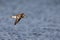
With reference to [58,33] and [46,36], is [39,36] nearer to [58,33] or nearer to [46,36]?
[46,36]

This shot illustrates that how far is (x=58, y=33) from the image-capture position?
744 inches

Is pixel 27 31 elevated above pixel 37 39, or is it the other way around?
pixel 27 31

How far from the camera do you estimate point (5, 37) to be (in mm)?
17562

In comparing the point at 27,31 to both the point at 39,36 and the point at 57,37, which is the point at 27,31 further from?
the point at 57,37

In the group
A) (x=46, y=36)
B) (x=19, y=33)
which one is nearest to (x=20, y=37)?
(x=19, y=33)

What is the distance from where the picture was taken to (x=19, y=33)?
18219mm

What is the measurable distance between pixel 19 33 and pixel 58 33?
10.5ft

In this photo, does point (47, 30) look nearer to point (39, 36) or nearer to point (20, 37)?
point (39, 36)

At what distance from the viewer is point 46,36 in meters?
18.1

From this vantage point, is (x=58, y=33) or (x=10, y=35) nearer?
(x=10, y=35)

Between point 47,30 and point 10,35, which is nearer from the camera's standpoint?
point 10,35

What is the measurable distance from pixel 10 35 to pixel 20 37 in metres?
0.78

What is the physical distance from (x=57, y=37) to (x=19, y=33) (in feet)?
9.78

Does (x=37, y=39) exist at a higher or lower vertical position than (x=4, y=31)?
lower
